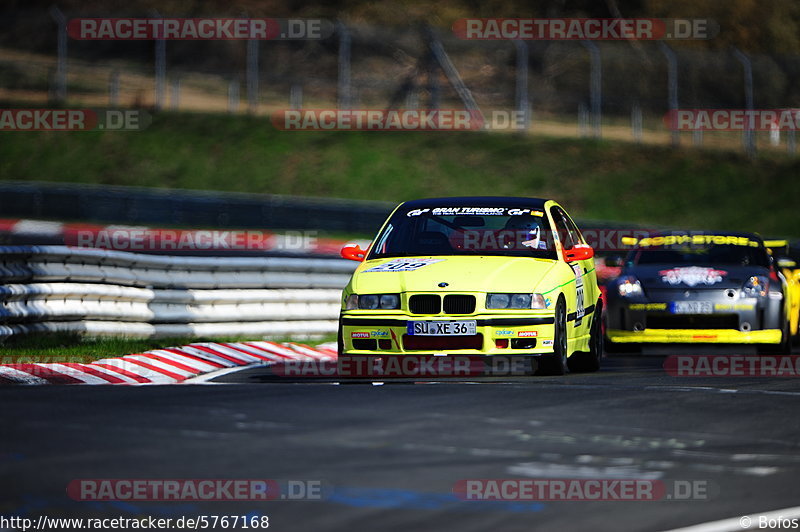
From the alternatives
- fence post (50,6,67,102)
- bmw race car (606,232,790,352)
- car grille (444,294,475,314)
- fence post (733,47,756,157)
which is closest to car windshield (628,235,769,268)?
Answer: bmw race car (606,232,790,352)

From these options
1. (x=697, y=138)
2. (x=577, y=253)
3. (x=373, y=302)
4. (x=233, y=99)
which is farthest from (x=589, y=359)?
(x=233, y=99)

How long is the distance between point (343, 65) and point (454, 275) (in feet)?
88.8

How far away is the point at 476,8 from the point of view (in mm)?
62188

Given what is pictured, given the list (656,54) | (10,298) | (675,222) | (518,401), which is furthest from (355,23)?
(518,401)

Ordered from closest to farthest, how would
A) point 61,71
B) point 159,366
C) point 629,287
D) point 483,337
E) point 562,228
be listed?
1. point 483,337
2. point 159,366
3. point 562,228
4. point 629,287
5. point 61,71

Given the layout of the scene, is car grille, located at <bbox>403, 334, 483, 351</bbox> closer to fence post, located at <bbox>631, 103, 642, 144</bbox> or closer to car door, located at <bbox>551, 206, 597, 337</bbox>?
car door, located at <bbox>551, 206, 597, 337</bbox>

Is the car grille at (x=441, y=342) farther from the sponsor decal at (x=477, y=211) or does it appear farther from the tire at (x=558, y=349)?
the sponsor decal at (x=477, y=211)

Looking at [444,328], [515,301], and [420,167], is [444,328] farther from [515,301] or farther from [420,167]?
[420,167]

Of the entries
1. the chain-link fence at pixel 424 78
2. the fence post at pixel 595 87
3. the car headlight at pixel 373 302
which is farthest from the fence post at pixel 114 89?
the car headlight at pixel 373 302

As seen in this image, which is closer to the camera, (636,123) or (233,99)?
(636,123)

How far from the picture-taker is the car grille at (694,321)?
46.4 feet

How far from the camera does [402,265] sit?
1195 cm

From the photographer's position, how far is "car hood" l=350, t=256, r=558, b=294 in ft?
37.7

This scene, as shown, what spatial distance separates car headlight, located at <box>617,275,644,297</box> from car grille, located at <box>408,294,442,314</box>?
3497 millimetres
